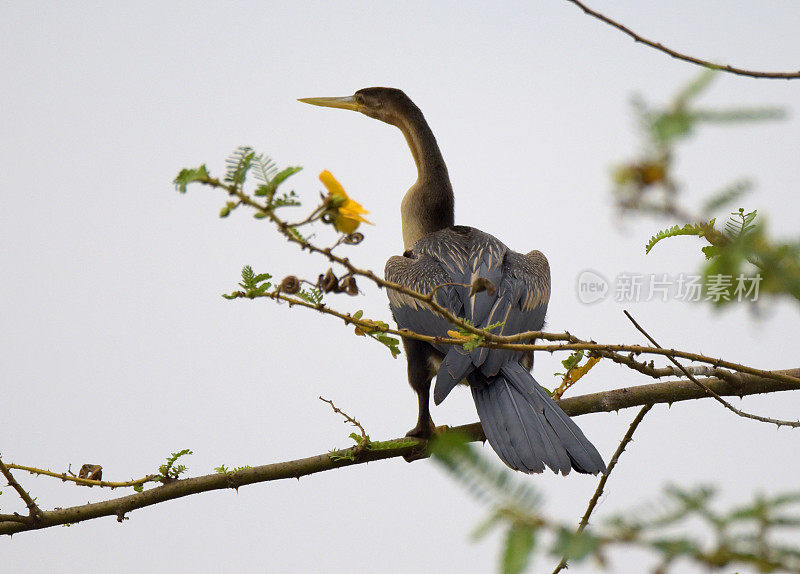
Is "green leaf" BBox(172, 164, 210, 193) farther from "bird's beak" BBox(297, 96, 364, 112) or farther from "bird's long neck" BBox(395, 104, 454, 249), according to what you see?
"bird's beak" BBox(297, 96, 364, 112)

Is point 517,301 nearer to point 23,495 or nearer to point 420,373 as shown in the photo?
point 420,373

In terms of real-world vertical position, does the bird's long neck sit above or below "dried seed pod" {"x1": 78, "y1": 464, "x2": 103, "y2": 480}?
above

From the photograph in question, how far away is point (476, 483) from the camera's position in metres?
0.62

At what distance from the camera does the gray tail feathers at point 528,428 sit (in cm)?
218

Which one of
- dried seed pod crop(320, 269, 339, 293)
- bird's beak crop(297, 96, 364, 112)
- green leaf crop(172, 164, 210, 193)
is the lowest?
green leaf crop(172, 164, 210, 193)

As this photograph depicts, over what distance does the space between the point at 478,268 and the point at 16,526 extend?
5.42 ft

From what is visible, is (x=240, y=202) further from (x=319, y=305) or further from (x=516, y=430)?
(x=516, y=430)

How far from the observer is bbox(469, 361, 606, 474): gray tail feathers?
218 cm

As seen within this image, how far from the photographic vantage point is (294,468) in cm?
224

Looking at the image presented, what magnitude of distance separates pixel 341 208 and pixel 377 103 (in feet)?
9.51

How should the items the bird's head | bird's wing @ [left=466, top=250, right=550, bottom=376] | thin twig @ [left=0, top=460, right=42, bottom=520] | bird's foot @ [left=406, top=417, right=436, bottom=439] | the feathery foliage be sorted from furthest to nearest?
the bird's head
bird's foot @ [left=406, top=417, right=436, bottom=439]
bird's wing @ [left=466, top=250, right=550, bottom=376]
thin twig @ [left=0, top=460, right=42, bottom=520]
the feathery foliage

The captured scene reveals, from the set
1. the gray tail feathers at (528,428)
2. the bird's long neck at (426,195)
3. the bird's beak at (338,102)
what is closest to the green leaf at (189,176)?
the gray tail feathers at (528,428)

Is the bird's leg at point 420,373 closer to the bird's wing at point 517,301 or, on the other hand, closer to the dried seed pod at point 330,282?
the bird's wing at point 517,301

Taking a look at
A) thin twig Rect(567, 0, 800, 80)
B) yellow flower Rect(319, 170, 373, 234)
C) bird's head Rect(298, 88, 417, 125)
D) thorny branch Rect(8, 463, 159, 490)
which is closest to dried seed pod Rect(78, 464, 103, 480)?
thorny branch Rect(8, 463, 159, 490)
